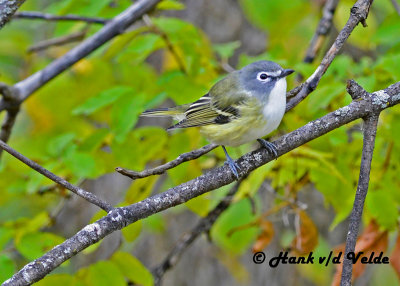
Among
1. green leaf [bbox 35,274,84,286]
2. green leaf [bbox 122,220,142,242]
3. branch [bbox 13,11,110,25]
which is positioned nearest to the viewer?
green leaf [bbox 35,274,84,286]

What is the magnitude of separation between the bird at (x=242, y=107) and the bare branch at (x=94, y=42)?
0.74 metres

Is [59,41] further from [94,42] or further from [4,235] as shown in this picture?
[4,235]

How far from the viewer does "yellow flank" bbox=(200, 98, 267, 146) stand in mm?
2977

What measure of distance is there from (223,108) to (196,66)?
31cm

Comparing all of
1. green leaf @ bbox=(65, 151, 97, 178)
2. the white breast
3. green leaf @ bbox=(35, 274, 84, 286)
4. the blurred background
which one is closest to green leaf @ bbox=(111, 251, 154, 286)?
the blurred background

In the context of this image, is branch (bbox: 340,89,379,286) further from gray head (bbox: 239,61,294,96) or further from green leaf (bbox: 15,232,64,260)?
green leaf (bbox: 15,232,64,260)

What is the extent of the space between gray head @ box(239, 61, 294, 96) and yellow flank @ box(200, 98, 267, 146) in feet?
0.35

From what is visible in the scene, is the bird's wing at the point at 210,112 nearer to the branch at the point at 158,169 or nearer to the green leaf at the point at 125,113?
the green leaf at the point at 125,113

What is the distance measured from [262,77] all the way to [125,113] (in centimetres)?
83

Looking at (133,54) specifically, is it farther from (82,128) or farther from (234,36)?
(234,36)

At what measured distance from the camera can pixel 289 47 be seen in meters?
5.02

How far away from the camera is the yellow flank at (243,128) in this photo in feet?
9.77

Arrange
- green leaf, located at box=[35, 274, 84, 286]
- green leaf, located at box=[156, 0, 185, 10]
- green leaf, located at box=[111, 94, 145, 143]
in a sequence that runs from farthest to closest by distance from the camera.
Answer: green leaf, located at box=[156, 0, 185, 10]
green leaf, located at box=[111, 94, 145, 143]
green leaf, located at box=[35, 274, 84, 286]

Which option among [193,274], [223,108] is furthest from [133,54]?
[193,274]
